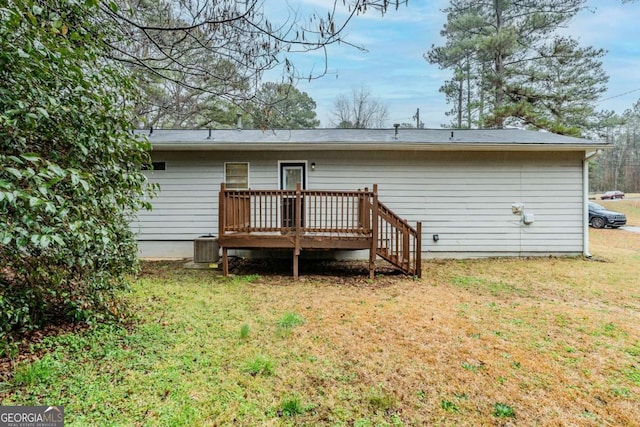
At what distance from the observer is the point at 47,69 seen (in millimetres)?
2143

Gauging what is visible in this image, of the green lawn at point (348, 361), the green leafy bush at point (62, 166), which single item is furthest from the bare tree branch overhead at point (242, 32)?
the green lawn at point (348, 361)

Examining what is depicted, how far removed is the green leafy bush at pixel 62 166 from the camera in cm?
190

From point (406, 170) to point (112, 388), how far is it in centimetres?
642

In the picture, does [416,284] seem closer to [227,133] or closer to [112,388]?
[112,388]

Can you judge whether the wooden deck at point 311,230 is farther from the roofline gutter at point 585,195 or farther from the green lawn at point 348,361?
the roofline gutter at point 585,195

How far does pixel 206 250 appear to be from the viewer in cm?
638

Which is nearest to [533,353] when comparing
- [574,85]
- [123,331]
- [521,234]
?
[123,331]

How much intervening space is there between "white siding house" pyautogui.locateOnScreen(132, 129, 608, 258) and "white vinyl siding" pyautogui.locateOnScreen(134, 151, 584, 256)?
23 millimetres

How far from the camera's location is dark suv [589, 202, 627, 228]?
14133 mm

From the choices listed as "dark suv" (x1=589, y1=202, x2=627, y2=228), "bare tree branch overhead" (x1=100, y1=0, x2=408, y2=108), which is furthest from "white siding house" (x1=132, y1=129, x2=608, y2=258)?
"dark suv" (x1=589, y1=202, x2=627, y2=228)

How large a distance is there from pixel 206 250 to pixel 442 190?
533cm

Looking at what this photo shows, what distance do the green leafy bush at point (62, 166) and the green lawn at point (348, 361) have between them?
0.52 metres

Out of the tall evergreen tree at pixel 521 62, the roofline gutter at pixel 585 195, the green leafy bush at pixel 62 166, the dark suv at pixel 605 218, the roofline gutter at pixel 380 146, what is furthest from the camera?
the dark suv at pixel 605 218

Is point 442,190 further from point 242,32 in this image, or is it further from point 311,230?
point 242,32
